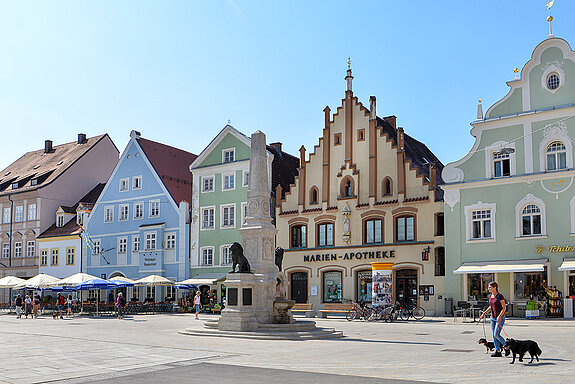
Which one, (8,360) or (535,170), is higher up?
(535,170)

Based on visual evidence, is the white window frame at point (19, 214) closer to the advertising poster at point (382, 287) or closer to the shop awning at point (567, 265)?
the advertising poster at point (382, 287)

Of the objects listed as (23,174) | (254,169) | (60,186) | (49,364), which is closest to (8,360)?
(49,364)

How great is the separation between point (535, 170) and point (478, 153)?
3.35 metres

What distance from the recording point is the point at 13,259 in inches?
2331

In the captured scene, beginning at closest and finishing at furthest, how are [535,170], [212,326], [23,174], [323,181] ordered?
[212,326] → [535,170] → [323,181] → [23,174]

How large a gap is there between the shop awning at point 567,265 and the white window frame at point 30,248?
145ft

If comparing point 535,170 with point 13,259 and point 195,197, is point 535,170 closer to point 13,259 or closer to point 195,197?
point 195,197

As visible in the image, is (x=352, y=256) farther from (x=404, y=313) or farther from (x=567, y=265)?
(x=567, y=265)

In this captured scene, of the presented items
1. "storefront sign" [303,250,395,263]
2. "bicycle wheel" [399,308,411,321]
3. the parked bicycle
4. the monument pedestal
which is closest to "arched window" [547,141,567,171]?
"storefront sign" [303,250,395,263]

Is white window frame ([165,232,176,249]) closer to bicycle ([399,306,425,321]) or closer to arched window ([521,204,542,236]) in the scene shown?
bicycle ([399,306,425,321])

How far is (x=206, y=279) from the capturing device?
149ft

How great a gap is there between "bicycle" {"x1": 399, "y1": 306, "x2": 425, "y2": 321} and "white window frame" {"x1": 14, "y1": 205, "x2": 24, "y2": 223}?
38951 millimetres

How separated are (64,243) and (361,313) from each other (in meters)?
31.9

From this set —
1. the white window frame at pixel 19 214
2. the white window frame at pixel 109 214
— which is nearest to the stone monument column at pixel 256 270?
the white window frame at pixel 109 214
